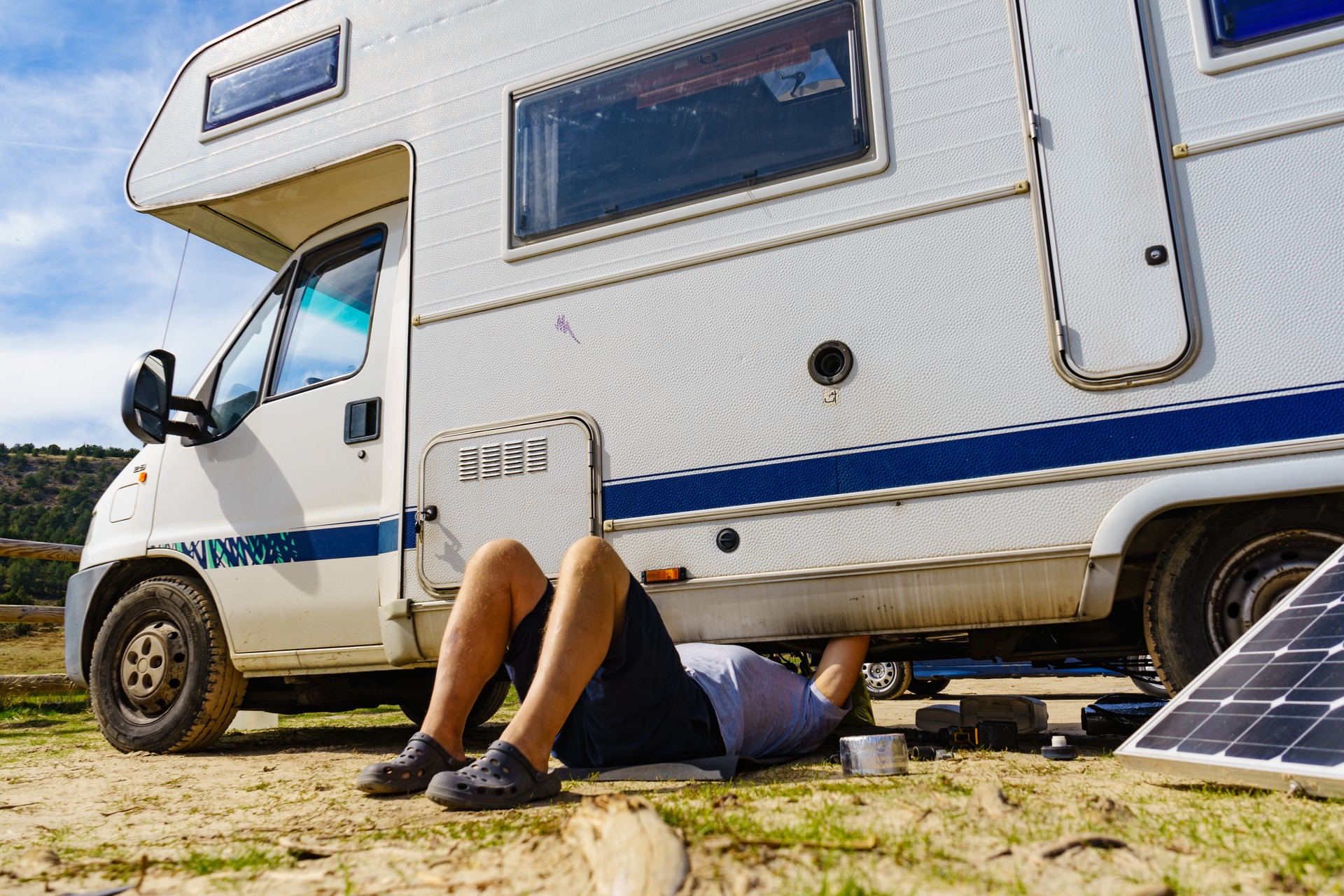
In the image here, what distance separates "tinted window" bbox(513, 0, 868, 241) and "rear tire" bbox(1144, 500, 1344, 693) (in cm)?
161

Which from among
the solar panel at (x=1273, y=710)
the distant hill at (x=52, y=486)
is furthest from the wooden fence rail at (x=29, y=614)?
the distant hill at (x=52, y=486)

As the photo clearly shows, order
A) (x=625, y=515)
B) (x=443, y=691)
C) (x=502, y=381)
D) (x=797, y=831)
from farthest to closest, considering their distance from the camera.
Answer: (x=502, y=381) → (x=625, y=515) → (x=443, y=691) → (x=797, y=831)

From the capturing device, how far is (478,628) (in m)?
2.43

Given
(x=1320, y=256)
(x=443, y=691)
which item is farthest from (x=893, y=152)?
(x=443, y=691)

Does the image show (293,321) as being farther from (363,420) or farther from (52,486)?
(52,486)

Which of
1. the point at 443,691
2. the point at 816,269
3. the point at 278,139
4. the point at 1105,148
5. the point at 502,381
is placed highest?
the point at 278,139

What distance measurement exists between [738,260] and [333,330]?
80.8 inches

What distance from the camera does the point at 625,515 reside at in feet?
10.8

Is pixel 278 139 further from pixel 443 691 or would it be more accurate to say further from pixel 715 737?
pixel 715 737

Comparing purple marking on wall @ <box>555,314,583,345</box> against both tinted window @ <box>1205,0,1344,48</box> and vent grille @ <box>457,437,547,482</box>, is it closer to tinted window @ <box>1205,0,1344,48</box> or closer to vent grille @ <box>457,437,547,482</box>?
vent grille @ <box>457,437,547,482</box>

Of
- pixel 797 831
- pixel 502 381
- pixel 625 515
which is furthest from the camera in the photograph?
pixel 502 381

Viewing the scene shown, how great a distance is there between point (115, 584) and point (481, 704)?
1861 mm

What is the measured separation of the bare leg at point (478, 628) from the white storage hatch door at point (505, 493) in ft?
2.50

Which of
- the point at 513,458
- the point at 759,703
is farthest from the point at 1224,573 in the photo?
the point at 513,458
